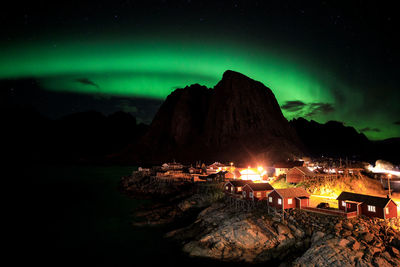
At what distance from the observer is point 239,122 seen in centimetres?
12525

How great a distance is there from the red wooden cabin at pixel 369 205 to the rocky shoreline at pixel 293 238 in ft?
2.98

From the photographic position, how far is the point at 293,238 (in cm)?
2427

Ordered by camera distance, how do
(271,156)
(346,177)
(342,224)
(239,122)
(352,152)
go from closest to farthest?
(342,224)
(346,177)
(271,156)
(239,122)
(352,152)

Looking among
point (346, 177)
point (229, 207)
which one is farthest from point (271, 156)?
point (229, 207)

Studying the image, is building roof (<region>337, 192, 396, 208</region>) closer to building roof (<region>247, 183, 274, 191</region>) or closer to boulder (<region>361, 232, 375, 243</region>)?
boulder (<region>361, 232, 375, 243</region>)

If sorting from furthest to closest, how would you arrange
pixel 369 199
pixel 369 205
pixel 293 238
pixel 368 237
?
pixel 369 199 < pixel 369 205 < pixel 293 238 < pixel 368 237

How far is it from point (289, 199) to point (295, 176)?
13.8 metres

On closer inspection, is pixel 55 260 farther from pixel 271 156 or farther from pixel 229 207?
pixel 271 156

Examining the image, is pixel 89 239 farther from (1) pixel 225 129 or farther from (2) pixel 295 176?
(1) pixel 225 129

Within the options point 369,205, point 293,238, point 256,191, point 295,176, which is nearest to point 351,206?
point 369,205

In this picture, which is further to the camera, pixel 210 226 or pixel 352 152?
pixel 352 152

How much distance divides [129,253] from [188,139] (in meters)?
125

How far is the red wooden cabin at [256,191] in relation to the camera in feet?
116

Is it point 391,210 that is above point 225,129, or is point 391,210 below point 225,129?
below
